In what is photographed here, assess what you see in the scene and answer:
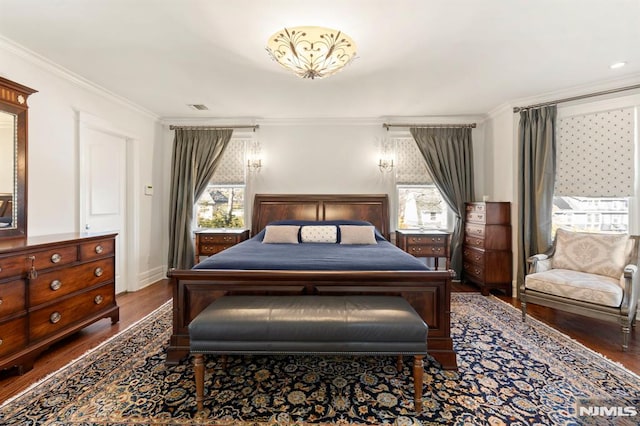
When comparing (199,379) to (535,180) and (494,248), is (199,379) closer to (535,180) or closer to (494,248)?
(494,248)

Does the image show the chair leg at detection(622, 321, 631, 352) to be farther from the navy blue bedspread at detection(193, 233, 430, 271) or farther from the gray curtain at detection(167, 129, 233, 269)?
the gray curtain at detection(167, 129, 233, 269)

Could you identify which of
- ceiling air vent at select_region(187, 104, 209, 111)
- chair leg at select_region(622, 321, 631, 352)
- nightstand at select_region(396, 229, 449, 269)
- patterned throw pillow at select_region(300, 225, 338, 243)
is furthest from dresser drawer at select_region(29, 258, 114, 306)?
chair leg at select_region(622, 321, 631, 352)

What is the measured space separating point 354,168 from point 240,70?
7.67ft

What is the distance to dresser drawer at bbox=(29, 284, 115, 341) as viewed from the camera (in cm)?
215

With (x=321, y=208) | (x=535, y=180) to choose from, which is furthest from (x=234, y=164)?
(x=535, y=180)

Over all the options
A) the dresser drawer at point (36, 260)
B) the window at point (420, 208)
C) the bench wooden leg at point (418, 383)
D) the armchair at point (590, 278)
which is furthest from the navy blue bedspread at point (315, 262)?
the window at point (420, 208)

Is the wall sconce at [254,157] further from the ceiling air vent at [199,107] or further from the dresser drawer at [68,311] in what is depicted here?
the dresser drawer at [68,311]

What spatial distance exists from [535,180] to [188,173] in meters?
5.03

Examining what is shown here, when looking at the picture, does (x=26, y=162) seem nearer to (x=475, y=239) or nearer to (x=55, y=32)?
(x=55, y=32)

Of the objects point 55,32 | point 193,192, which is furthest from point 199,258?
point 55,32

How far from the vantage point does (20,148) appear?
2502 mm

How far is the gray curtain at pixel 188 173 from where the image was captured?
4.52m

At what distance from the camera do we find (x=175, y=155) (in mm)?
4594

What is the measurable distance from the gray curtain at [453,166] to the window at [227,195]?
9.62 ft
